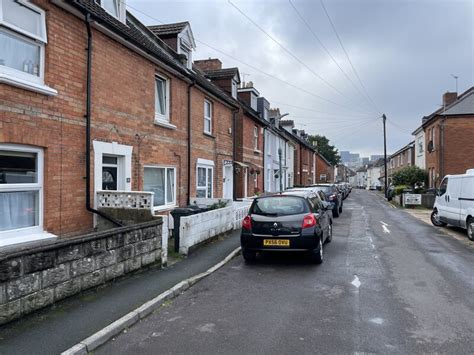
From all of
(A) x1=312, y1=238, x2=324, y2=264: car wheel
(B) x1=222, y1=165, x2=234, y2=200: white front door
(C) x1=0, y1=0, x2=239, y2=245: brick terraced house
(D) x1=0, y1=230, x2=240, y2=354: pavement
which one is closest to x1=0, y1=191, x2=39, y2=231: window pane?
(C) x1=0, y1=0, x2=239, y2=245: brick terraced house

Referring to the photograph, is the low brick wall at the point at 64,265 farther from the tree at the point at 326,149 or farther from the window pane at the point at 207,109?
the tree at the point at 326,149

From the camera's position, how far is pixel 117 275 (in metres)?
6.25

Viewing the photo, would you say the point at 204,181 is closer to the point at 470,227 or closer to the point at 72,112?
the point at 72,112

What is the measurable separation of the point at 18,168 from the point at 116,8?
19.2 ft

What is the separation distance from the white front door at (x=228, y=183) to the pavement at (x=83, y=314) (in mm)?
10539

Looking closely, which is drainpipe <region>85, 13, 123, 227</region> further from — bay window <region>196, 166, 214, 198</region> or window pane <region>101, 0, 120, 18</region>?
bay window <region>196, 166, 214, 198</region>

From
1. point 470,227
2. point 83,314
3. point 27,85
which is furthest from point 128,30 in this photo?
point 470,227

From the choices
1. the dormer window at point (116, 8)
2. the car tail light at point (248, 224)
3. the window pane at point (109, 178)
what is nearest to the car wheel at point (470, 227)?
the car tail light at point (248, 224)

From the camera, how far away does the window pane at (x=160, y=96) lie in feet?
37.5

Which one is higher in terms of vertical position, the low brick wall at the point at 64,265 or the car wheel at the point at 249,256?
the low brick wall at the point at 64,265

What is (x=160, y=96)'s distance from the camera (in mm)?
11633

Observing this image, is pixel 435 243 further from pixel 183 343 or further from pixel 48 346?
pixel 48 346

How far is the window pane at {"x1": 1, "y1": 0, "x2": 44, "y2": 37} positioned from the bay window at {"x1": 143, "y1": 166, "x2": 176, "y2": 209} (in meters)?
4.66

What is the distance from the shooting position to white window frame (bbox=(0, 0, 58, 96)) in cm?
608
